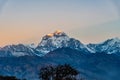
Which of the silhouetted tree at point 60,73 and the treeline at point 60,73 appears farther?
the treeline at point 60,73

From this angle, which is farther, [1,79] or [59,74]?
[1,79]

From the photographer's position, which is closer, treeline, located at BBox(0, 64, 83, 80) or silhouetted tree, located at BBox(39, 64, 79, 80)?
silhouetted tree, located at BBox(39, 64, 79, 80)

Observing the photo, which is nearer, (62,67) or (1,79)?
(62,67)

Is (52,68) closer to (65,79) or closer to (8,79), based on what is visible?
(65,79)

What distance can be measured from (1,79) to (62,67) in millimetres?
24656

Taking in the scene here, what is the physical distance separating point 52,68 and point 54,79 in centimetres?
635

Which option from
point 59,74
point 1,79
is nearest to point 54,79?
point 59,74

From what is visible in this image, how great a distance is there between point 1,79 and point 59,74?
2483cm

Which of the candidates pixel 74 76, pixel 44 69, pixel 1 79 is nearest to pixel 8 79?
pixel 1 79

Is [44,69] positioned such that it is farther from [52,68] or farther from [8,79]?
[8,79]

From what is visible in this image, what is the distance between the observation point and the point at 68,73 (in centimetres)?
14925

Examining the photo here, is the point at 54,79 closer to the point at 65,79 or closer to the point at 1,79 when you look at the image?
the point at 65,79

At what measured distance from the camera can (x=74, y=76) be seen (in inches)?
5945

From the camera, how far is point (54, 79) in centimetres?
14750
